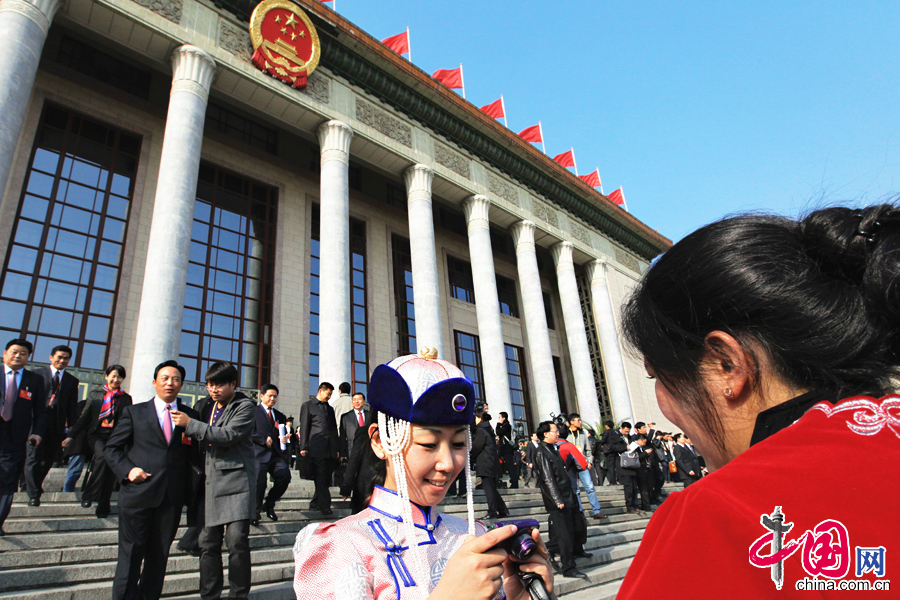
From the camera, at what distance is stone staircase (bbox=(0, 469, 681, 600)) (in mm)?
4293

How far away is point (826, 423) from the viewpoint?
29.0 inches

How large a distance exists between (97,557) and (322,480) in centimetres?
274

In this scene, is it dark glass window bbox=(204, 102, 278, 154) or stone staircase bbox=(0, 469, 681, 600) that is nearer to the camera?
stone staircase bbox=(0, 469, 681, 600)

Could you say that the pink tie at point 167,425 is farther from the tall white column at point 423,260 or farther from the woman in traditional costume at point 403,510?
the tall white column at point 423,260

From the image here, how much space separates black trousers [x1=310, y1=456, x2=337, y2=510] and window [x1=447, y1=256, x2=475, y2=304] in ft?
47.2

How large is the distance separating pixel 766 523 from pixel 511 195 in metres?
20.3

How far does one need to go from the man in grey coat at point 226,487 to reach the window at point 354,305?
11.5 metres

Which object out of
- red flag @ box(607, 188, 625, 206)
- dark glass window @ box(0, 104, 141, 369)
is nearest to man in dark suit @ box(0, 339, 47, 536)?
dark glass window @ box(0, 104, 141, 369)

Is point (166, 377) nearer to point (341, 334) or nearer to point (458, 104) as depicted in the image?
point (341, 334)

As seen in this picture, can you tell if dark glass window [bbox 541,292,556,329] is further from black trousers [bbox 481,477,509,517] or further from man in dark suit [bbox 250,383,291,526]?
man in dark suit [bbox 250,383,291,526]

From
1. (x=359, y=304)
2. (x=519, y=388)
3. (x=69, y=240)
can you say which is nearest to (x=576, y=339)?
(x=519, y=388)

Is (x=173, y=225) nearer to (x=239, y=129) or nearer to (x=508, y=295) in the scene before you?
(x=239, y=129)

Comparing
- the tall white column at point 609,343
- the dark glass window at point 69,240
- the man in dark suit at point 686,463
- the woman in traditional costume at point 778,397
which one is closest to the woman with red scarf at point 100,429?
the woman in traditional costume at point 778,397

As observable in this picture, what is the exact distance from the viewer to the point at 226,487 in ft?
13.9
